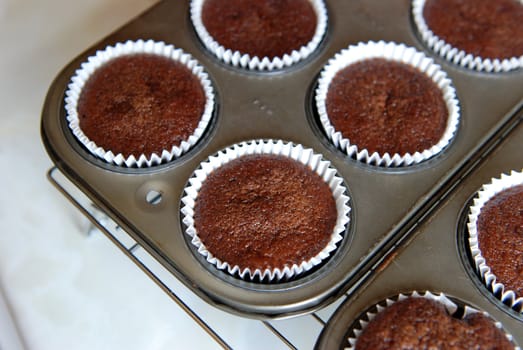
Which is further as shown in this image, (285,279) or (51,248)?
(51,248)

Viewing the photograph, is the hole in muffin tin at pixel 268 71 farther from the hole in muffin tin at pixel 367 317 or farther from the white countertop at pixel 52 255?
the hole in muffin tin at pixel 367 317

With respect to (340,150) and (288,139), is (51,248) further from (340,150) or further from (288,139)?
(340,150)

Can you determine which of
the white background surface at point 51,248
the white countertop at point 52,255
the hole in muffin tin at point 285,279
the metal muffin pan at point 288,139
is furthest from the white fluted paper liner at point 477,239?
the white background surface at point 51,248

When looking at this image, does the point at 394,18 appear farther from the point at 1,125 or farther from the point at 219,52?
the point at 1,125

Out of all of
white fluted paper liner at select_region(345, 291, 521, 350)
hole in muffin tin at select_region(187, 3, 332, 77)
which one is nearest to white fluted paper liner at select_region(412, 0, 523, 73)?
hole in muffin tin at select_region(187, 3, 332, 77)

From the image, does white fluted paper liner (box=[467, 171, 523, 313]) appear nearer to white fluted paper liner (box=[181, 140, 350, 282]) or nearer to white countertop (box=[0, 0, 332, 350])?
white fluted paper liner (box=[181, 140, 350, 282])

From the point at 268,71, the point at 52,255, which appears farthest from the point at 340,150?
the point at 52,255

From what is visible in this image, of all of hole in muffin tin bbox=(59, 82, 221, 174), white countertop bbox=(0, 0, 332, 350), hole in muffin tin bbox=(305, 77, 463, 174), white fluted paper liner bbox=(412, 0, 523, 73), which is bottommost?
white countertop bbox=(0, 0, 332, 350)
